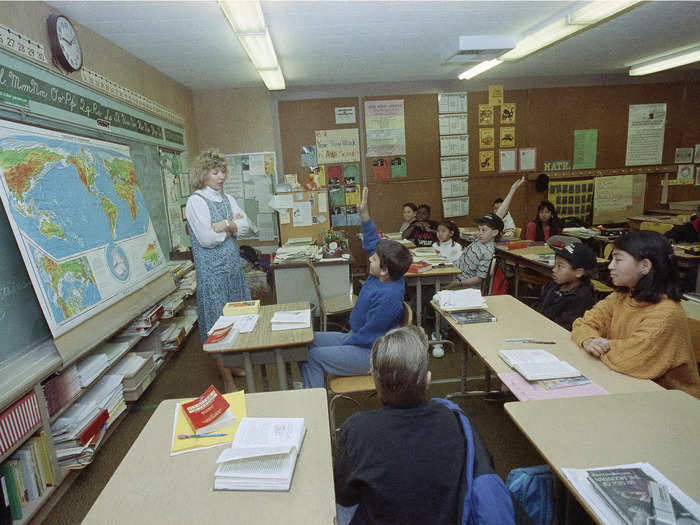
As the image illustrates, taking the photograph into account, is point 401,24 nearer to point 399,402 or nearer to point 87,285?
point 87,285

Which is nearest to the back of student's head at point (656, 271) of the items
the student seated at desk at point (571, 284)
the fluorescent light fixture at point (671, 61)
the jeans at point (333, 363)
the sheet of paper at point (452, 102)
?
the student seated at desk at point (571, 284)

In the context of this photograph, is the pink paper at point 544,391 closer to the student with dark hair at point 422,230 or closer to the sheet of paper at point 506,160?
the student with dark hair at point 422,230

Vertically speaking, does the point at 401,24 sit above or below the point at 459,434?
A: above

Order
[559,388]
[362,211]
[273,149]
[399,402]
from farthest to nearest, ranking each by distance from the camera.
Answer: [273,149] → [362,211] → [559,388] → [399,402]

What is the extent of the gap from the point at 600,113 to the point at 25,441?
303 inches

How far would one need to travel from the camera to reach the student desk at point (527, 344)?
5.42ft

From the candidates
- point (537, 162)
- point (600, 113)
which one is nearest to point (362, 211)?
point (537, 162)

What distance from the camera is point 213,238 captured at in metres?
2.88

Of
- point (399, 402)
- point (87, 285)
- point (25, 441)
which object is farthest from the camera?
point (87, 285)

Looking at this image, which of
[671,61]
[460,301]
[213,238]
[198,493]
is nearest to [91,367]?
[213,238]

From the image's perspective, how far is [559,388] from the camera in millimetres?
1607

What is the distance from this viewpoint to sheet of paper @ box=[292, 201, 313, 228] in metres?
5.07

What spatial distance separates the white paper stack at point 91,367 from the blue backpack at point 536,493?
233 cm

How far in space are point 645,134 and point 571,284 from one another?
541 cm
